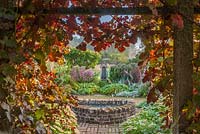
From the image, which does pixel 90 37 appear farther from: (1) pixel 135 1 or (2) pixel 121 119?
(2) pixel 121 119

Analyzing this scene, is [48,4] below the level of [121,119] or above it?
above

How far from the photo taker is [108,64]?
1580 centimetres

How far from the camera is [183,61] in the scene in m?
1.33

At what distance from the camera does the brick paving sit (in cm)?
664

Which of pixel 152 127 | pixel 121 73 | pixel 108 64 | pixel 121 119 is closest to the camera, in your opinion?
pixel 152 127

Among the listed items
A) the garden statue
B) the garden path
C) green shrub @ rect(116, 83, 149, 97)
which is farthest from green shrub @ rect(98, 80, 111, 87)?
A: the garden path

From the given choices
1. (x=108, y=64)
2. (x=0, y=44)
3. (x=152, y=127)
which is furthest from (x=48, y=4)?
(x=108, y=64)

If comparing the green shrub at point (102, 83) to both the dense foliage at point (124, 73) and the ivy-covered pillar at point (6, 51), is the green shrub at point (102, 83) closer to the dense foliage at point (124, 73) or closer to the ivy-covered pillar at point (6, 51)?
the dense foliage at point (124, 73)

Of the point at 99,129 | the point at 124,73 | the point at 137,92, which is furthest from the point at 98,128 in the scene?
the point at 124,73

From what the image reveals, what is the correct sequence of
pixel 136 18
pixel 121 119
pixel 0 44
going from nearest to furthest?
pixel 0 44 → pixel 136 18 → pixel 121 119

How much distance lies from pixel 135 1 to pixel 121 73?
504 inches

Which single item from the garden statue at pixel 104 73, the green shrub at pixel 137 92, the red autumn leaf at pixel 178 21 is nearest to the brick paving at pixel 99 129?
the green shrub at pixel 137 92

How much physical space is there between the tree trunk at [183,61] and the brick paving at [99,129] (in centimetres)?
525

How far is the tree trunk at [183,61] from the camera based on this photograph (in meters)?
1.31
